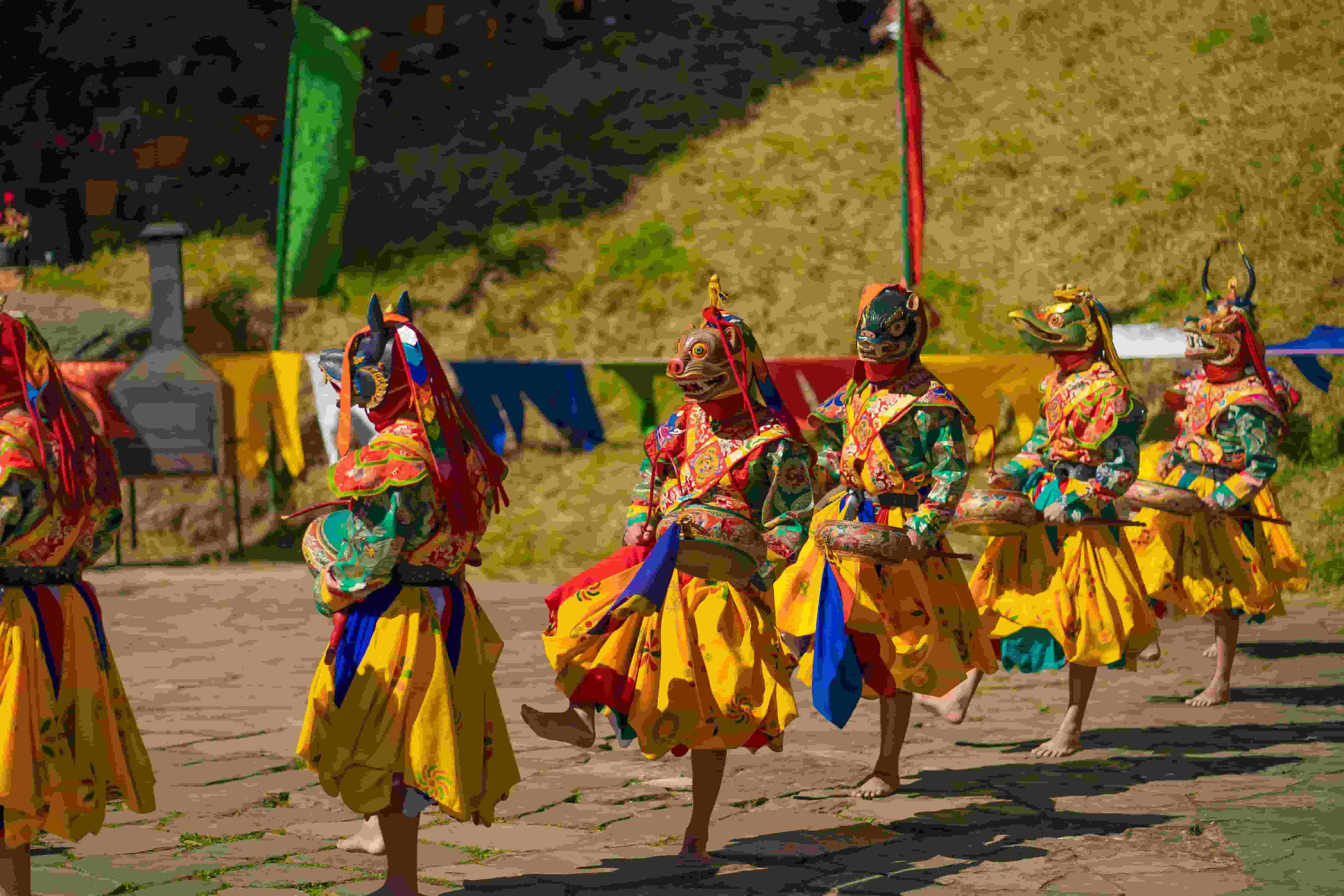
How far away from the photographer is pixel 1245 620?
1126 centimetres

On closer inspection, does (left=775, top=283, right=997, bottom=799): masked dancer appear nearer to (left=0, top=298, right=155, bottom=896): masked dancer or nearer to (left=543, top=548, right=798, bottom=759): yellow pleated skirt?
(left=543, top=548, right=798, bottom=759): yellow pleated skirt

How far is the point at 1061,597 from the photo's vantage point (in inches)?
294

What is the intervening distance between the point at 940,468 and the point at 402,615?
2610 millimetres

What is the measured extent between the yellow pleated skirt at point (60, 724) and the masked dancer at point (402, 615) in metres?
0.61

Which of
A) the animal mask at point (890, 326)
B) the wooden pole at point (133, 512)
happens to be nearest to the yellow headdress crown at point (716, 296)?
the animal mask at point (890, 326)

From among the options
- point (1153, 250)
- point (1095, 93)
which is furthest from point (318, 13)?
point (1153, 250)

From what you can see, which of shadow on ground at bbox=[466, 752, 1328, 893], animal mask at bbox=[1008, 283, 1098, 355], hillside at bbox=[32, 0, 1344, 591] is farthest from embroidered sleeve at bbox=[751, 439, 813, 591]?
hillside at bbox=[32, 0, 1344, 591]

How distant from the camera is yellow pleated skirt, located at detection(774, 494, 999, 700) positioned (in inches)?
251

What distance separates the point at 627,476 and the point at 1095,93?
9.60 meters

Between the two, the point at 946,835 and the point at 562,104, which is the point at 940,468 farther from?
the point at 562,104

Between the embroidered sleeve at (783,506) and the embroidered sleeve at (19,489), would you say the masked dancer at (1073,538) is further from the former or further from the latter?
the embroidered sleeve at (19,489)

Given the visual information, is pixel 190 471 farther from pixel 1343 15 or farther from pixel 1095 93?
pixel 1343 15

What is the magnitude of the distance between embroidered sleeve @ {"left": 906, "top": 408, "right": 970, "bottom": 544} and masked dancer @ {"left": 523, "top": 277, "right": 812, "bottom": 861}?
3.02ft

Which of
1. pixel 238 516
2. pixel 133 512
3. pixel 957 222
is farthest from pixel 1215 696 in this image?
pixel 133 512
